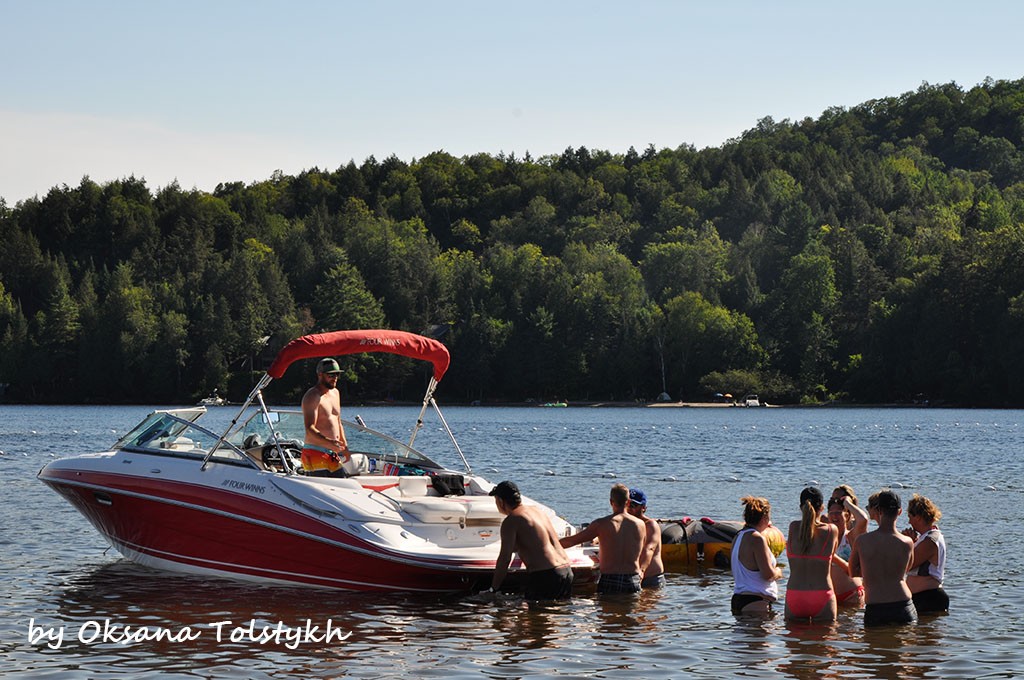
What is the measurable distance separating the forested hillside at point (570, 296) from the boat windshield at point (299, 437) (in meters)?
101

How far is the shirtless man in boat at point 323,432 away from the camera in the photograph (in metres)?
15.5

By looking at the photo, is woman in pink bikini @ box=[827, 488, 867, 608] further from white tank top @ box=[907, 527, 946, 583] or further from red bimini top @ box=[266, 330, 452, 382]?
red bimini top @ box=[266, 330, 452, 382]

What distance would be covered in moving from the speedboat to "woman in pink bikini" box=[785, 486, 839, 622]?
9.10ft

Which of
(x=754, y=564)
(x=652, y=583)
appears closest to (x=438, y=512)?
(x=652, y=583)

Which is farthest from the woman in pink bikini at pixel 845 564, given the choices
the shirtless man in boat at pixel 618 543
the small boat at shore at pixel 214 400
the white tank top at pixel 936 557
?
the small boat at shore at pixel 214 400

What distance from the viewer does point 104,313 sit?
139 meters

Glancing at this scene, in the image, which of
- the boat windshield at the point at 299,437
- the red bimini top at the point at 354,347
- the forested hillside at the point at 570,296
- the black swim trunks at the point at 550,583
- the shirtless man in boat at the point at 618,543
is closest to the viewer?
the black swim trunks at the point at 550,583

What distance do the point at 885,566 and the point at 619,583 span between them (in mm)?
3276

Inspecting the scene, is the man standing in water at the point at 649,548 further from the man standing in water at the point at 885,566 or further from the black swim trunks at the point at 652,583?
the man standing in water at the point at 885,566

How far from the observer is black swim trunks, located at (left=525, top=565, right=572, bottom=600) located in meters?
14.3

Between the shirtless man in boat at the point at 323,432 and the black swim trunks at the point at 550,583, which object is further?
the shirtless man in boat at the point at 323,432

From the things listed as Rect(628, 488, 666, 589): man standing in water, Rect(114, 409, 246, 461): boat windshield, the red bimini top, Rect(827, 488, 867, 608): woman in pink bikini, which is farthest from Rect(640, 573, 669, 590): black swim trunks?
Rect(114, 409, 246, 461): boat windshield

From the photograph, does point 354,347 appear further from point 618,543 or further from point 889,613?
point 889,613

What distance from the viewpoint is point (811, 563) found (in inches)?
508
